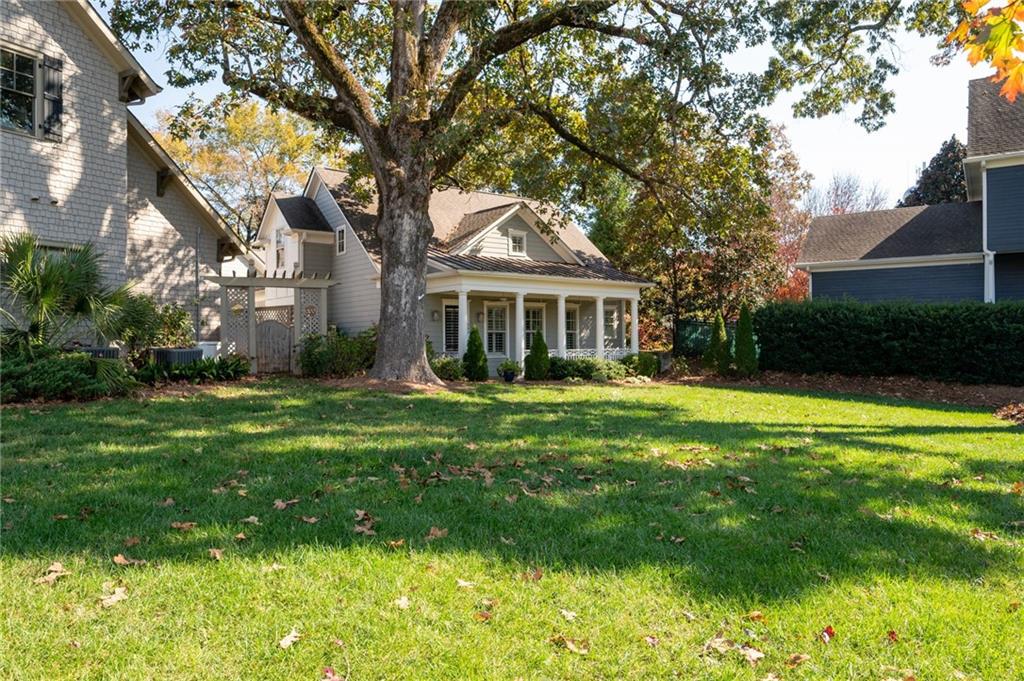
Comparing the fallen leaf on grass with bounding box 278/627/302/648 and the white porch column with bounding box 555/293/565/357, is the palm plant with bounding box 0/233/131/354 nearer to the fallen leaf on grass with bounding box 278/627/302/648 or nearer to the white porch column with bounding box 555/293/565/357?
the fallen leaf on grass with bounding box 278/627/302/648

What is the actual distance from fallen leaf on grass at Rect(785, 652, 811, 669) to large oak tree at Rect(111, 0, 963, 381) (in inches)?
454

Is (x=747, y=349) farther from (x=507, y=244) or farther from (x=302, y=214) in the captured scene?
(x=302, y=214)

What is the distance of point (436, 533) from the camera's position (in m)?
4.46

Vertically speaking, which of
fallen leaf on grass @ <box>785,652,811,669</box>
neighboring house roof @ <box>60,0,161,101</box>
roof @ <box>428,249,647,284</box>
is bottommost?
fallen leaf on grass @ <box>785,652,811,669</box>

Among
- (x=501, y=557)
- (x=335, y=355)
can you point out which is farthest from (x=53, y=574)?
(x=335, y=355)

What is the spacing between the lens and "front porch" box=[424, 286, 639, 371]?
20641 millimetres

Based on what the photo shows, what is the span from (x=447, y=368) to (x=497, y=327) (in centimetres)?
536

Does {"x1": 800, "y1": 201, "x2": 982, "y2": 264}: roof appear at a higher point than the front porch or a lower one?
higher

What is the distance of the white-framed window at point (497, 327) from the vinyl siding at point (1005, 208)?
49.5ft

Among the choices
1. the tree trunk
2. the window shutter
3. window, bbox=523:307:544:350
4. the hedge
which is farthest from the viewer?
window, bbox=523:307:544:350

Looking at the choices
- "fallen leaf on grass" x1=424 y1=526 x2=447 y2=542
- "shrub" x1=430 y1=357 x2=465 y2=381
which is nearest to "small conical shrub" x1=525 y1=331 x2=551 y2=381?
"shrub" x1=430 y1=357 x2=465 y2=381

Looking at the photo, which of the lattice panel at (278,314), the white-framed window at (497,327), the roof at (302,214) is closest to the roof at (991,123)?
the white-framed window at (497,327)

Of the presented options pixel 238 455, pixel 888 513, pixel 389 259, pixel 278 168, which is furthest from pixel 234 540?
pixel 278 168

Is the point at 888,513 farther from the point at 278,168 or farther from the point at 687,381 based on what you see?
the point at 278,168
